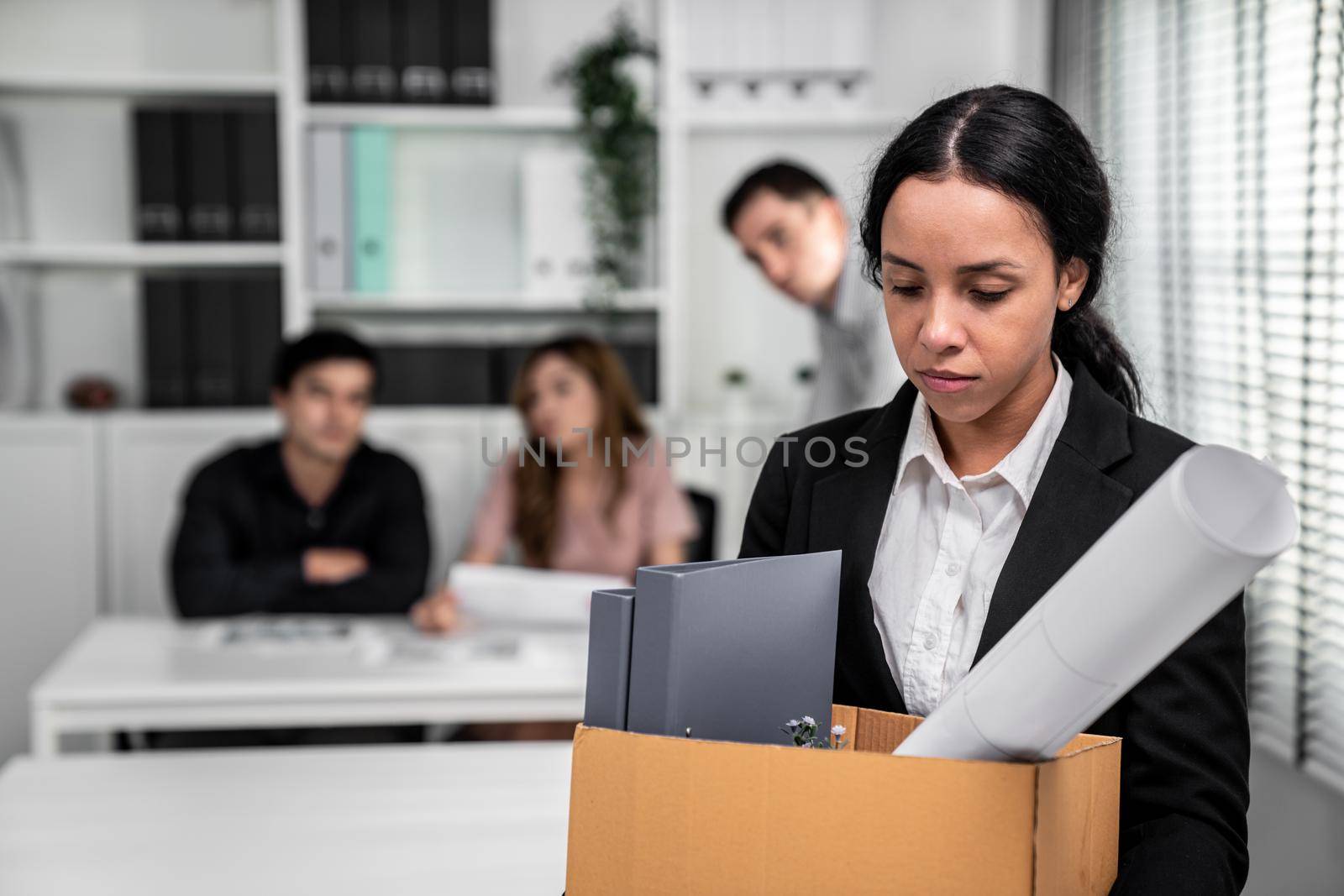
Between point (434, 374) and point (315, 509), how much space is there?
769 mm

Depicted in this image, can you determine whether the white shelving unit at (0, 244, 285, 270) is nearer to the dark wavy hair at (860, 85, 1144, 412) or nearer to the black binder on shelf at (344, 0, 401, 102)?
the black binder on shelf at (344, 0, 401, 102)

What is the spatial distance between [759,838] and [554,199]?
2.78 meters

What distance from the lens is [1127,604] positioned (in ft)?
1.94

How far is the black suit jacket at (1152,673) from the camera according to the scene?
Result: 79cm

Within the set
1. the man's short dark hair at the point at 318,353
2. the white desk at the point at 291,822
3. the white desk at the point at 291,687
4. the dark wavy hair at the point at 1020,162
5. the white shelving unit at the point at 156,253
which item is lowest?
the white desk at the point at 291,687

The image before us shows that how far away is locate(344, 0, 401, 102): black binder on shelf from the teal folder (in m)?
0.10

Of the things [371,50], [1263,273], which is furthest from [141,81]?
[1263,273]

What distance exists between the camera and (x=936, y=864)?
668mm

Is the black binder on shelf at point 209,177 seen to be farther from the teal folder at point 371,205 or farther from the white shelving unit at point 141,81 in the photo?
the teal folder at point 371,205

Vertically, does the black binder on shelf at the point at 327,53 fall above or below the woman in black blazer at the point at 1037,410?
above

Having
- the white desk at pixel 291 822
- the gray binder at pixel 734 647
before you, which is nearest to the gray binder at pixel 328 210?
the white desk at pixel 291 822

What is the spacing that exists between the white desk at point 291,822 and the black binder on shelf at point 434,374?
1832 mm

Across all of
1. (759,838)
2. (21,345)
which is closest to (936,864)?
(759,838)

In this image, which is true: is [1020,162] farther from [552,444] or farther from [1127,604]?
[552,444]
